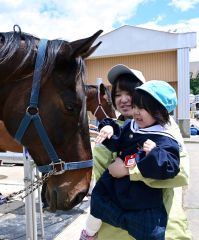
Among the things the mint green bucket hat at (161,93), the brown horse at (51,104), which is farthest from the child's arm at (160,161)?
the brown horse at (51,104)

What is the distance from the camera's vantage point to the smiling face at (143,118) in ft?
5.49

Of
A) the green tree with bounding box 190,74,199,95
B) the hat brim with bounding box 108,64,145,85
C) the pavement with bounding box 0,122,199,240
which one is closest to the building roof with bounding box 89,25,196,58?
the pavement with bounding box 0,122,199,240

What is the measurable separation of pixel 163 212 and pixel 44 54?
1013 mm

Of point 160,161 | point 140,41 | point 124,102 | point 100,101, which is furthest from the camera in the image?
point 140,41

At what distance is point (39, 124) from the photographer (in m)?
1.68

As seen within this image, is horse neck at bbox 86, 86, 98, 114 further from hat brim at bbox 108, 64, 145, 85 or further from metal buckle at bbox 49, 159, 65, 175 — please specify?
metal buckle at bbox 49, 159, 65, 175

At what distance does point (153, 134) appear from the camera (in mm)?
1665

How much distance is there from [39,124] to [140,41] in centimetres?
1342

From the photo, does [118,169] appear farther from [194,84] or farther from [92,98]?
[194,84]

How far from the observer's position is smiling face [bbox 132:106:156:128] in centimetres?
167

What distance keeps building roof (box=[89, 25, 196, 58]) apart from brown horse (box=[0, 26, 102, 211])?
1245 centimetres

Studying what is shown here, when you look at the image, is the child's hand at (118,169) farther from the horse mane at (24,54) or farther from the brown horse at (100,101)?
the brown horse at (100,101)

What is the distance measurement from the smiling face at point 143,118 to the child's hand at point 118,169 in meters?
0.22

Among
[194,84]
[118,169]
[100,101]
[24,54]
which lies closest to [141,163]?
[118,169]
